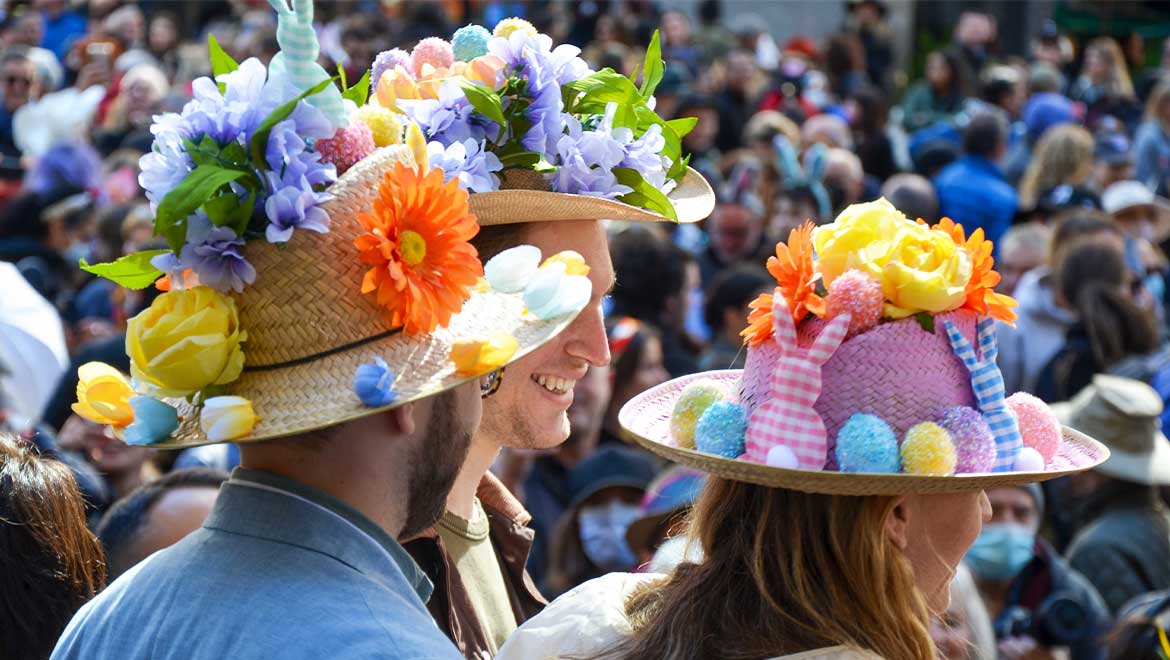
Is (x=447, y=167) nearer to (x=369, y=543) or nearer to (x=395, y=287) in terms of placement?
(x=395, y=287)

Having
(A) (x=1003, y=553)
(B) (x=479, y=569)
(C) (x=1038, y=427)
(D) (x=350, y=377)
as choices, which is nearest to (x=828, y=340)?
(C) (x=1038, y=427)

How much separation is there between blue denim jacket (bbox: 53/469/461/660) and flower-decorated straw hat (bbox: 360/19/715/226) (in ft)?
2.62

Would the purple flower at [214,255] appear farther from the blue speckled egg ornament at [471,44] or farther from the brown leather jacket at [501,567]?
the blue speckled egg ornament at [471,44]

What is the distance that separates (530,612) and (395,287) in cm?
124

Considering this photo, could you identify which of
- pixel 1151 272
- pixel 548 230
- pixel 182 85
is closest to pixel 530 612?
pixel 548 230

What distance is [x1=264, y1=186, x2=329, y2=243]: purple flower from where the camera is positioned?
1.87 meters

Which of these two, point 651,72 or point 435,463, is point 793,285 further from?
point 651,72

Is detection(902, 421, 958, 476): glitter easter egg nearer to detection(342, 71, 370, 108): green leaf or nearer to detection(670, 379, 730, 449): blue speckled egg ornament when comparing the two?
detection(670, 379, 730, 449): blue speckled egg ornament

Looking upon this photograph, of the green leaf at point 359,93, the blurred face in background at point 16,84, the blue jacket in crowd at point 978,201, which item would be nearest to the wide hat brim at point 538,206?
the green leaf at point 359,93

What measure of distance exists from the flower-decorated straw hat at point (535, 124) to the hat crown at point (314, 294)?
1.81 feet

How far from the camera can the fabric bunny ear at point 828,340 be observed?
208 cm

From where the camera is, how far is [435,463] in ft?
6.24

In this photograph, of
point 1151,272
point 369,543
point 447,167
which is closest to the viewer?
point 369,543

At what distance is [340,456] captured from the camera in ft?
6.07
